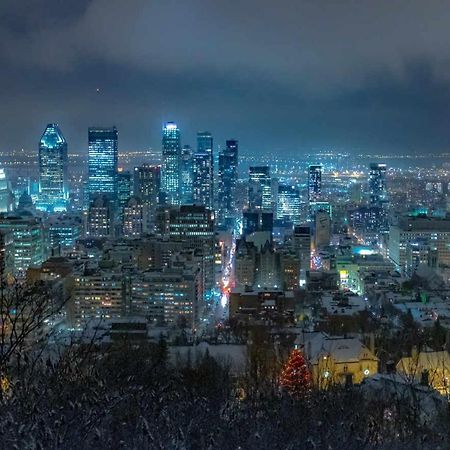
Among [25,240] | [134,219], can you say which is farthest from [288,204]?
[25,240]

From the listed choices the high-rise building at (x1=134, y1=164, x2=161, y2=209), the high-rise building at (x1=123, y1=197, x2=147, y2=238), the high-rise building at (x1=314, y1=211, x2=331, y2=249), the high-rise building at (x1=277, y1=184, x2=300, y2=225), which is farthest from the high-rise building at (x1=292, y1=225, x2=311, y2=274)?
the high-rise building at (x1=134, y1=164, x2=161, y2=209)

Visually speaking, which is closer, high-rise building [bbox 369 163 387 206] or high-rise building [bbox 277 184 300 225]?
high-rise building [bbox 277 184 300 225]

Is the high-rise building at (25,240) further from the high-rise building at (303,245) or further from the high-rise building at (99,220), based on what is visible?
the high-rise building at (303,245)

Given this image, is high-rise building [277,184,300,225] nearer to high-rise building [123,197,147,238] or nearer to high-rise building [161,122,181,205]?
high-rise building [161,122,181,205]

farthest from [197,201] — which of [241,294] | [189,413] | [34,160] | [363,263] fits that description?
[189,413]

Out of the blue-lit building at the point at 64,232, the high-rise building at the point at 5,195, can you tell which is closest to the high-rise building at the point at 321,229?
the blue-lit building at the point at 64,232

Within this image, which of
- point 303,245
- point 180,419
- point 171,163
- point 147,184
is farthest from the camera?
point 171,163

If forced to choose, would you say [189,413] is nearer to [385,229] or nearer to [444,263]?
[444,263]

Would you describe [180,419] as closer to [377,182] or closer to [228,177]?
[228,177]
